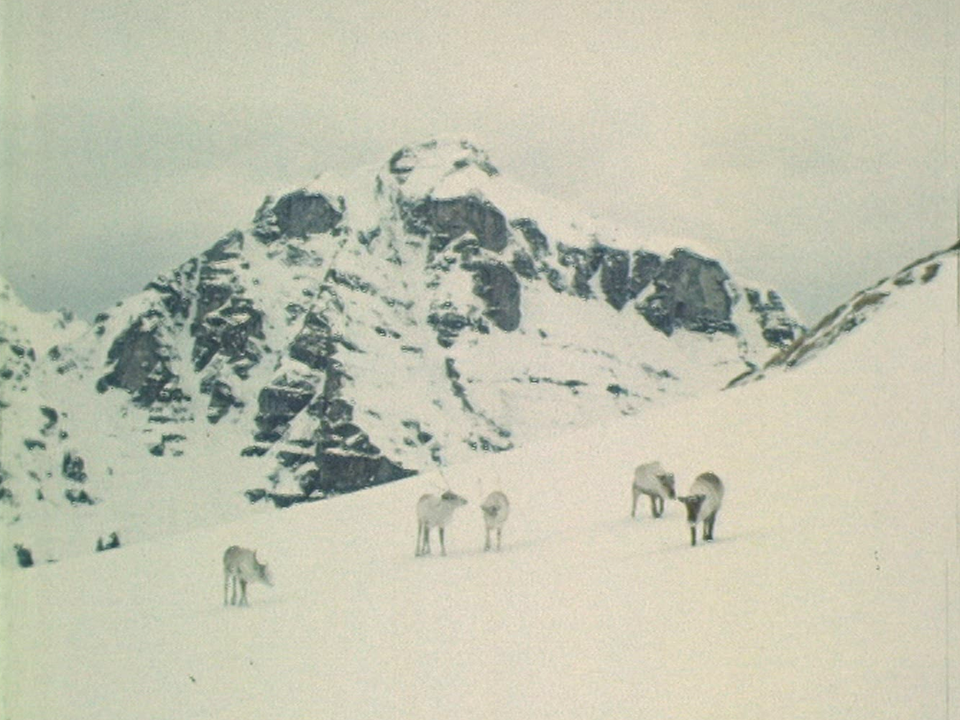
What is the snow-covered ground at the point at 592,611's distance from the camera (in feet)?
30.2

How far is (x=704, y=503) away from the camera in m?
11.3

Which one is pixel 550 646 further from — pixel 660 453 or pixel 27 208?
pixel 27 208

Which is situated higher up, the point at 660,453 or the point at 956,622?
the point at 660,453

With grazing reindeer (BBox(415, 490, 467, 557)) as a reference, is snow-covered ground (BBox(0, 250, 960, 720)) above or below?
below

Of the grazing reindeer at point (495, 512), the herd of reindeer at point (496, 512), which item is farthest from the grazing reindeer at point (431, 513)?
the grazing reindeer at point (495, 512)

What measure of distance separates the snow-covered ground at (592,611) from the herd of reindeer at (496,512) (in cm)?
29

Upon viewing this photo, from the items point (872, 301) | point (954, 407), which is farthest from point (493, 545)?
point (872, 301)

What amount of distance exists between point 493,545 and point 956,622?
5658 millimetres

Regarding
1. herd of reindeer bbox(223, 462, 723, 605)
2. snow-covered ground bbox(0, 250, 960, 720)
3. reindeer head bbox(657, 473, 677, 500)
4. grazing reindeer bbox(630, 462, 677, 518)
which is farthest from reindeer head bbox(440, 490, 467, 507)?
reindeer head bbox(657, 473, 677, 500)

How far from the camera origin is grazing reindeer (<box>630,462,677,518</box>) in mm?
12766

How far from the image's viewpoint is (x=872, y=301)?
2495 centimetres

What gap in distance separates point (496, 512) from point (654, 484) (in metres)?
1.97

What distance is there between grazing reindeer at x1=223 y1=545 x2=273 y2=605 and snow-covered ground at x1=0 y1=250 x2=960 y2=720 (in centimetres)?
Result: 33

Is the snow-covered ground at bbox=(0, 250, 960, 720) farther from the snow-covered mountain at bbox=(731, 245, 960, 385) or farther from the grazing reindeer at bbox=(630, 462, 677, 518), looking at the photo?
the snow-covered mountain at bbox=(731, 245, 960, 385)
